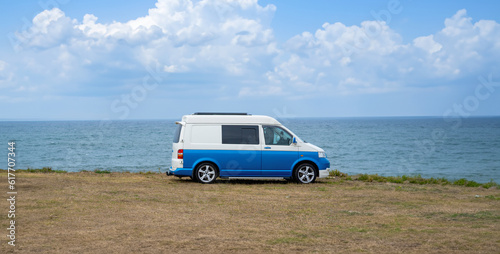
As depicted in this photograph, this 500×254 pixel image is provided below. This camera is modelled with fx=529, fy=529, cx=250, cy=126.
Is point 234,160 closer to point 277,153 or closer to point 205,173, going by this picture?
point 205,173

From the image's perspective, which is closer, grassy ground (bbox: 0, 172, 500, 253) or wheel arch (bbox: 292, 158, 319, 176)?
grassy ground (bbox: 0, 172, 500, 253)

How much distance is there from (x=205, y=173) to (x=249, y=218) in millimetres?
6879

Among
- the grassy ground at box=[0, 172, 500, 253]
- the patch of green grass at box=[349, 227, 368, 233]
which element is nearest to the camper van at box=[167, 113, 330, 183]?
the grassy ground at box=[0, 172, 500, 253]

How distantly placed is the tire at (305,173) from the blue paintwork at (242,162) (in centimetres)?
22

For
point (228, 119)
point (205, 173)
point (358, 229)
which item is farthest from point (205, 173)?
point (358, 229)

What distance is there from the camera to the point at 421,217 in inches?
424

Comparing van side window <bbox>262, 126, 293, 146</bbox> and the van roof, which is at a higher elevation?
the van roof

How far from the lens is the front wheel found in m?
17.2

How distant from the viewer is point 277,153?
57.0ft

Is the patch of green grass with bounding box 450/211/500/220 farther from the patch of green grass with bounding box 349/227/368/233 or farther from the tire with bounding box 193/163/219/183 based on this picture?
the tire with bounding box 193/163/219/183

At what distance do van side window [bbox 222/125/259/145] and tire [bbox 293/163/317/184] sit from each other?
5.36ft

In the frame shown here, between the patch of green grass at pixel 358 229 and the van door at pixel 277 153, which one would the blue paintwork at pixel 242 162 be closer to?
the van door at pixel 277 153

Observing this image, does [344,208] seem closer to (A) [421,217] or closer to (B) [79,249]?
(A) [421,217]

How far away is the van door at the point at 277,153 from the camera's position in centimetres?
1734
